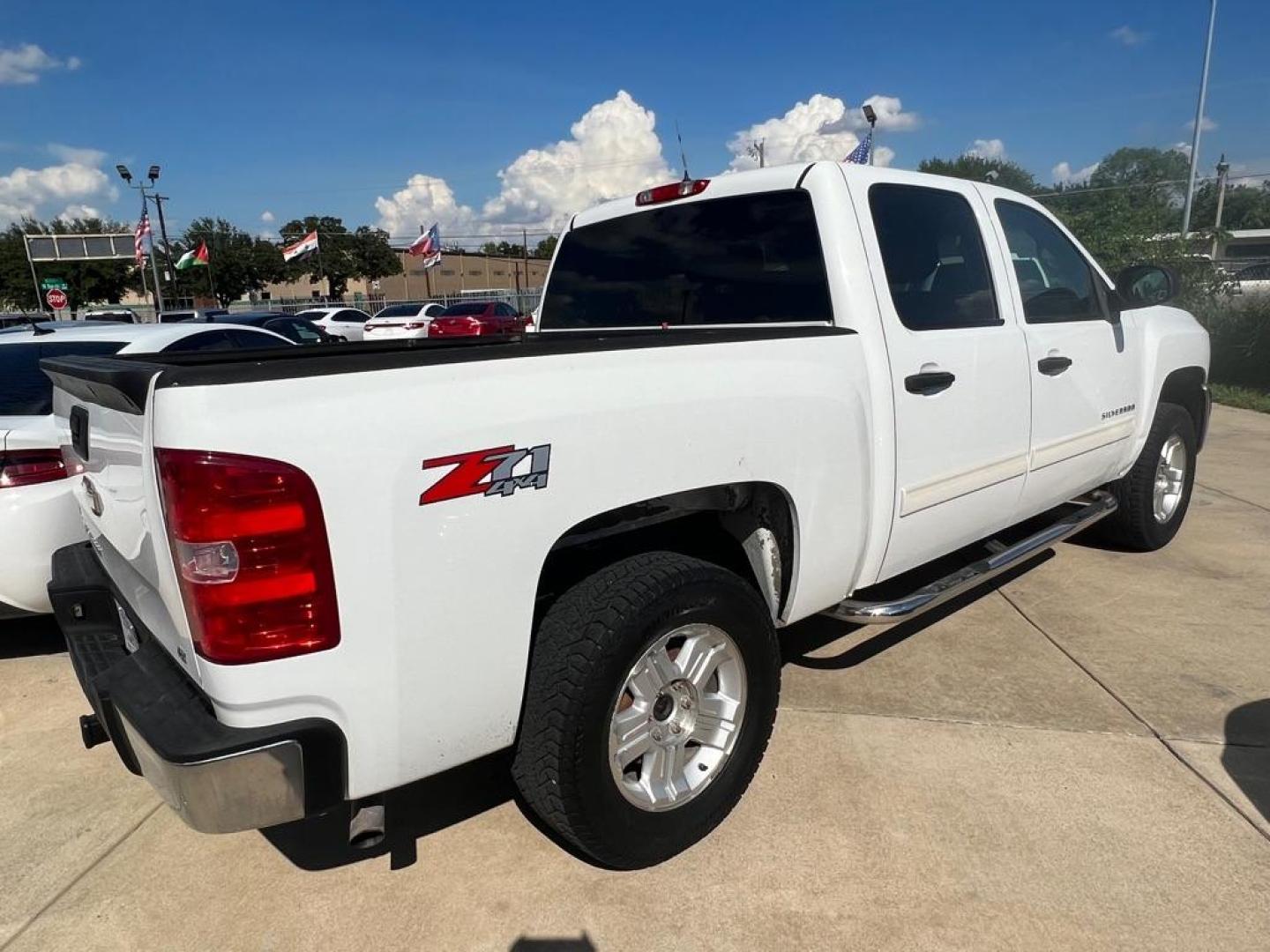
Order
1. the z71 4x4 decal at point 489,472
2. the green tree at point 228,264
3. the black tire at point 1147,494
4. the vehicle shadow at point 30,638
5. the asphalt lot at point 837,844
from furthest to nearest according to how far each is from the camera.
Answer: the green tree at point 228,264 → the black tire at point 1147,494 → the vehicle shadow at point 30,638 → the asphalt lot at point 837,844 → the z71 4x4 decal at point 489,472

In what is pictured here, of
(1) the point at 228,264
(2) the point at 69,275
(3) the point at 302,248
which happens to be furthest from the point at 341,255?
(3) the point at 302,248

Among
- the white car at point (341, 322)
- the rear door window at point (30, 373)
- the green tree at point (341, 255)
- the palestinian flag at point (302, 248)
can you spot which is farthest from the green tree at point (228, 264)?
the rear door window at point (30, 373)

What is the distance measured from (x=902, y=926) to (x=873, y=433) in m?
1.46

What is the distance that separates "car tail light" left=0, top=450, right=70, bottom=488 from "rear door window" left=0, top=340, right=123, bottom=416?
37 centimetres

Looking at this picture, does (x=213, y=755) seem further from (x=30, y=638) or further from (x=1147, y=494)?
(x=1147, y=494)

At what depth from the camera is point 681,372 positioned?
218 cm

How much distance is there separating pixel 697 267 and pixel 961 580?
5.47ft

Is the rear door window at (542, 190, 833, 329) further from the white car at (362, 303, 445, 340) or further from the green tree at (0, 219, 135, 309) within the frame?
the green tree at (0, 219, 135, 309)

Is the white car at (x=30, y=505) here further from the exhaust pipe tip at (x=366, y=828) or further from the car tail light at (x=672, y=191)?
the car tail light at (x=672, y=191)

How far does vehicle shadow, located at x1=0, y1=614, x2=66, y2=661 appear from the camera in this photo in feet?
13.3

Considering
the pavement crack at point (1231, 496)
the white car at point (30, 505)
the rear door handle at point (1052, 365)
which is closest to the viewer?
the white car at point (30, 505)

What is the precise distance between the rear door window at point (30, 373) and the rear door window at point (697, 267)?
241 centimetres

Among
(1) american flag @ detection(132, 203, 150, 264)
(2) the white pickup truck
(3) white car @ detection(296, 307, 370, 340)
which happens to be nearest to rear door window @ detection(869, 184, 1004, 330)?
(2) the white pickup truck

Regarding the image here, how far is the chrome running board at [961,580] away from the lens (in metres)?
2.91
